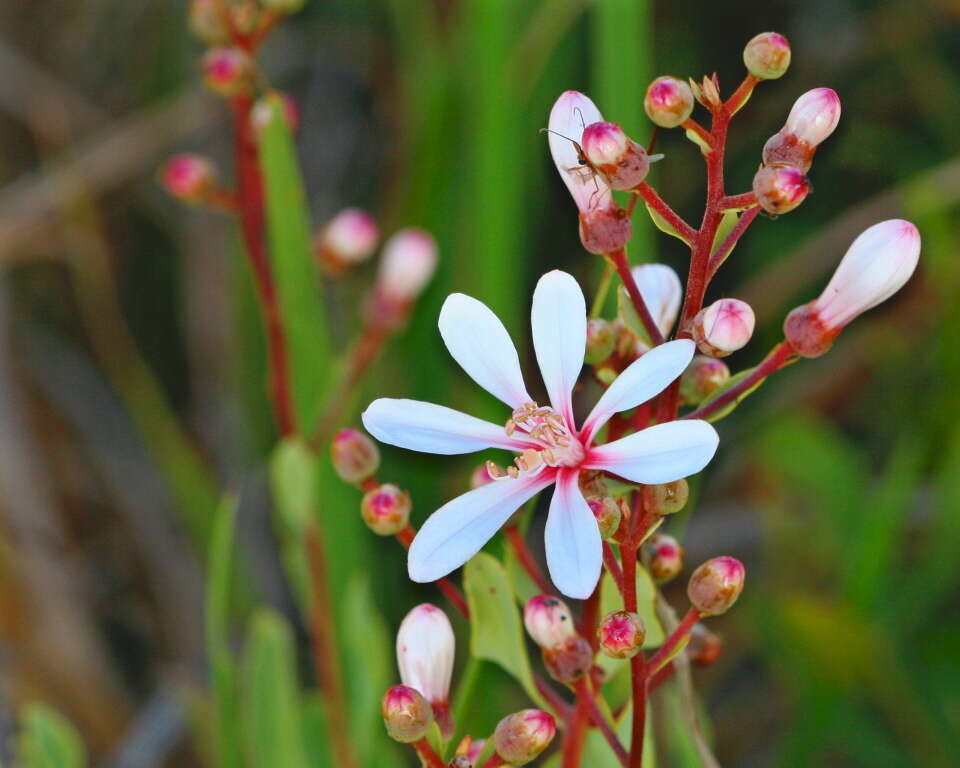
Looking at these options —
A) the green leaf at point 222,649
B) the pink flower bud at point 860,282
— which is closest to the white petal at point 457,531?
the pink flower bud at point 860,282

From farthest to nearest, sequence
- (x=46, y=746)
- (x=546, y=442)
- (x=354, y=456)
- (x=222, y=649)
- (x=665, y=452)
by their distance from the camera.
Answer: (x=222, y=649) < (x=46, y=746) < (x=354, y=456) < (x=546, y=442) < (x=665, y=452)

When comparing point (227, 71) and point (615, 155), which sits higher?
point (227, 71)

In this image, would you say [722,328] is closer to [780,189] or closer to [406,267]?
[780,189]

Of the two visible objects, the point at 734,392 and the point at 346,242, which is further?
the point at 346,242

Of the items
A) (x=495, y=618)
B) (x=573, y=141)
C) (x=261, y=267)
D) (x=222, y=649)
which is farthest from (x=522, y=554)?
(x=261, y=267)

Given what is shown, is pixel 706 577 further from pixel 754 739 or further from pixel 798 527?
pixel 754 739

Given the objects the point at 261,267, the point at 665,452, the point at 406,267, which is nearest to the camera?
the point at 665,452

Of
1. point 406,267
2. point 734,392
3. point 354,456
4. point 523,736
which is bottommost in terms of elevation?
point 523,736

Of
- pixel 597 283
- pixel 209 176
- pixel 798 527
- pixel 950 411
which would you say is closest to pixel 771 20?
pixel 597 283
